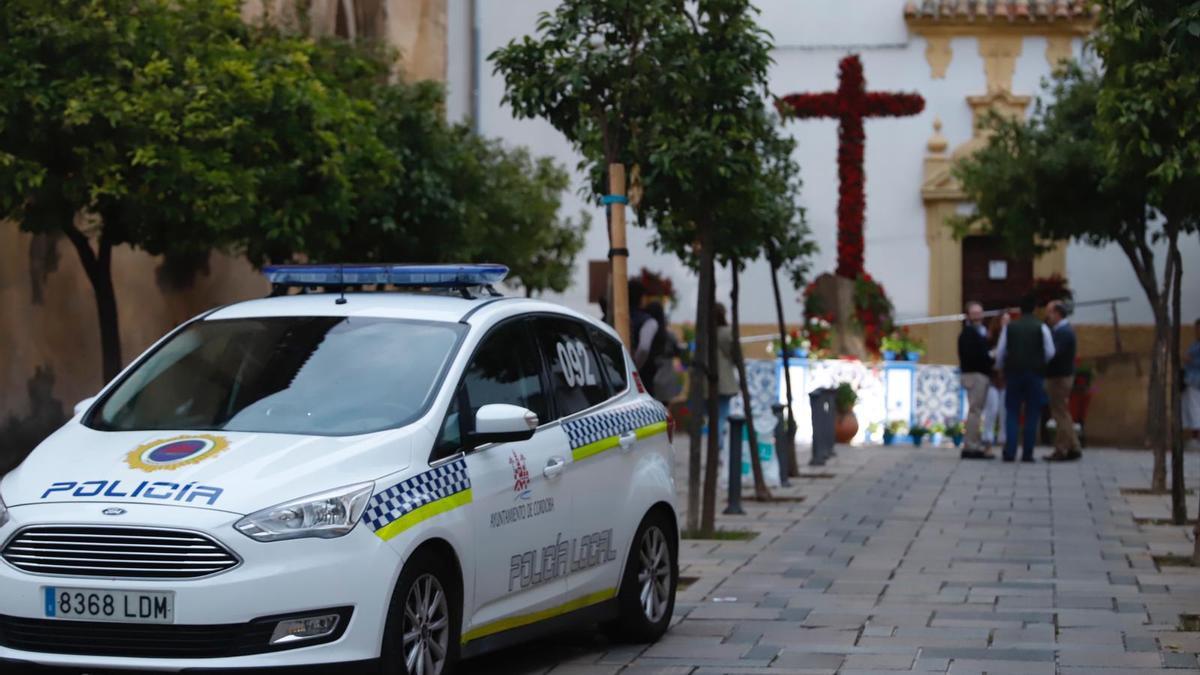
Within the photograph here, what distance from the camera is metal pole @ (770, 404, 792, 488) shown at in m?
18.6

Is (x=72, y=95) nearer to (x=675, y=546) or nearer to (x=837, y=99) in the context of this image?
(x=675, y=546)

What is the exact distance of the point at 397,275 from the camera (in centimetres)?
839

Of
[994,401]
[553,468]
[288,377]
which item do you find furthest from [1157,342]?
[288,377]

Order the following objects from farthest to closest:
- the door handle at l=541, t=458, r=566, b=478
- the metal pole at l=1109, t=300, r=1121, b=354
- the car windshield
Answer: the metal pole at l=1109, t=300, r=1121, b=354
the door handle at l=541, t=458, r=566, b=478
the car windshield

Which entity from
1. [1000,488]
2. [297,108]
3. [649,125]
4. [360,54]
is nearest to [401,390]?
[649,125]

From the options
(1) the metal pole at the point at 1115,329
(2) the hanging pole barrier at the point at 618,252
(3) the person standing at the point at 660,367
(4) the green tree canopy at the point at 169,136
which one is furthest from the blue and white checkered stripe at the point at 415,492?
(1) the metal pole at the point at 1115,329

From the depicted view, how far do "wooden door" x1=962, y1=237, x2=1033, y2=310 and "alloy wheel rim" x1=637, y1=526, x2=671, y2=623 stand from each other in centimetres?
2586

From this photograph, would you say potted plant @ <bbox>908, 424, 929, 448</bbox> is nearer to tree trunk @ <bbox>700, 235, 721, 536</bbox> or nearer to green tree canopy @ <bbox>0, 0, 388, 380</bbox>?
tree trunk @ <bbox>700, 235, 721, 536</bbox>

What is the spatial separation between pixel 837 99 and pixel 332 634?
28.9 metres

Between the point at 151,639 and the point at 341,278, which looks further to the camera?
the point at 341,278

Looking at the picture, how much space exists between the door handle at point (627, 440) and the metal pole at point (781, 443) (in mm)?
9530

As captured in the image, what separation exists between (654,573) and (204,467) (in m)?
3.17

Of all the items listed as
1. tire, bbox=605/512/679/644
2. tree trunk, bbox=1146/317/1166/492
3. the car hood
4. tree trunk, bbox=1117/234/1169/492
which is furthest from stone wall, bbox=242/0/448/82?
the car hood

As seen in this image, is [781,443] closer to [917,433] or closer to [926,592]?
[917,433]
